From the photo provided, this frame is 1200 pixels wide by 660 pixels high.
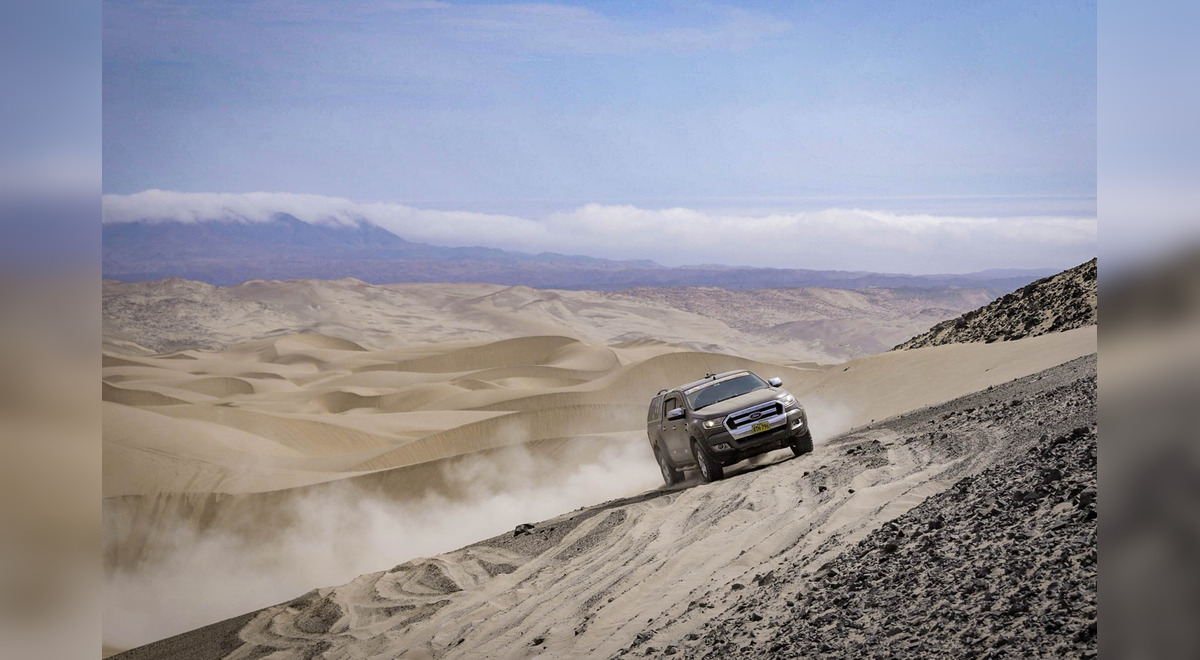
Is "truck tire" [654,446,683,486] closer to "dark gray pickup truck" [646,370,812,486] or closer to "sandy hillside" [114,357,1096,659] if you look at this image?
"dark gray pickup truck" [646,370,812,486]

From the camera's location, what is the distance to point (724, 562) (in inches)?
365

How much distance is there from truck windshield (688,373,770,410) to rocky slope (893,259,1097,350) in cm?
1199

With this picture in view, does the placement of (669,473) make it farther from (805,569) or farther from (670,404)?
(805,569)

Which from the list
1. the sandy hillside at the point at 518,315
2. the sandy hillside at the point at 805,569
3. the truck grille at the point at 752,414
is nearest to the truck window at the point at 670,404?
the sandy hillside at the point at 805,569

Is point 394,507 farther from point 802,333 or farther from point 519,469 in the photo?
point 802,333

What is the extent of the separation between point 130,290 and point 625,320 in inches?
2426

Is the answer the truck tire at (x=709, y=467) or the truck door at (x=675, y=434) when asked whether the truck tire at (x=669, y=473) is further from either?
the truck tire at (x=709, y=467)

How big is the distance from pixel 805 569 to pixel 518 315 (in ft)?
428

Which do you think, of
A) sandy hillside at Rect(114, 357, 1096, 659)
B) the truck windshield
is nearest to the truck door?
the truck windshield

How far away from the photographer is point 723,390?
50.2ft

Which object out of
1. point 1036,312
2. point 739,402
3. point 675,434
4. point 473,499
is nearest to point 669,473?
point 675,434

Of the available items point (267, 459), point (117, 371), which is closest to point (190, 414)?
point (267, 459)

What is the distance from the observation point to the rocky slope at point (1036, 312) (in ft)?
82.4

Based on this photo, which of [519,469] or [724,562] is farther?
[519,469]
